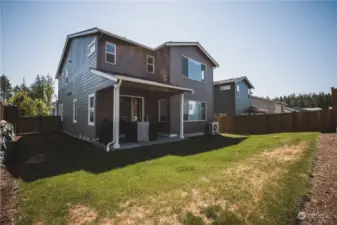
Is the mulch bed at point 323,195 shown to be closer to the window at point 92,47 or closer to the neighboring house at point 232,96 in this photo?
the window at point 92,47

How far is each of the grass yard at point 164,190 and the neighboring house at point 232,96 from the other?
15751mm

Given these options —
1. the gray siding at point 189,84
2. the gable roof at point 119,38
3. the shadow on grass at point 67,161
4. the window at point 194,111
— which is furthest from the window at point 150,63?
the shadow on grass at point 67,161

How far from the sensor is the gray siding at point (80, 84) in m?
9.47

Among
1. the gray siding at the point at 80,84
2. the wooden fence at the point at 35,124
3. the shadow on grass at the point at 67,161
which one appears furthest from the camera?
the wooden fence at the point at 35,124

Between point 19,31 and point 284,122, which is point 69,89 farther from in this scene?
point 284,122

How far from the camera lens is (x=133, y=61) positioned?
11062 millimetres

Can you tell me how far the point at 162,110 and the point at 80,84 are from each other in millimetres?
5509

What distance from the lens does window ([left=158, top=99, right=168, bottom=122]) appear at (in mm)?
Answer: 11805

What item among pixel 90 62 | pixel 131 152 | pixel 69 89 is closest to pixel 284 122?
pixel 131 152

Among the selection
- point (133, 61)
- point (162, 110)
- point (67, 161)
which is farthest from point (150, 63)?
point (67, 161)

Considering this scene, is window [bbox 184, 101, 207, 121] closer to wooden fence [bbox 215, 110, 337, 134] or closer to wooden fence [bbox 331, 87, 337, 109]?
wooden fence [bbox 215, 110, 337, 134]

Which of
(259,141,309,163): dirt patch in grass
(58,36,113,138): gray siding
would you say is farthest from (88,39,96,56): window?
(259,141,309,163): dirt patch in grass

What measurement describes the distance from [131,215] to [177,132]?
9.09m

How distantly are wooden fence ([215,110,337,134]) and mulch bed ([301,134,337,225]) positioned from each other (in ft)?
29.8
